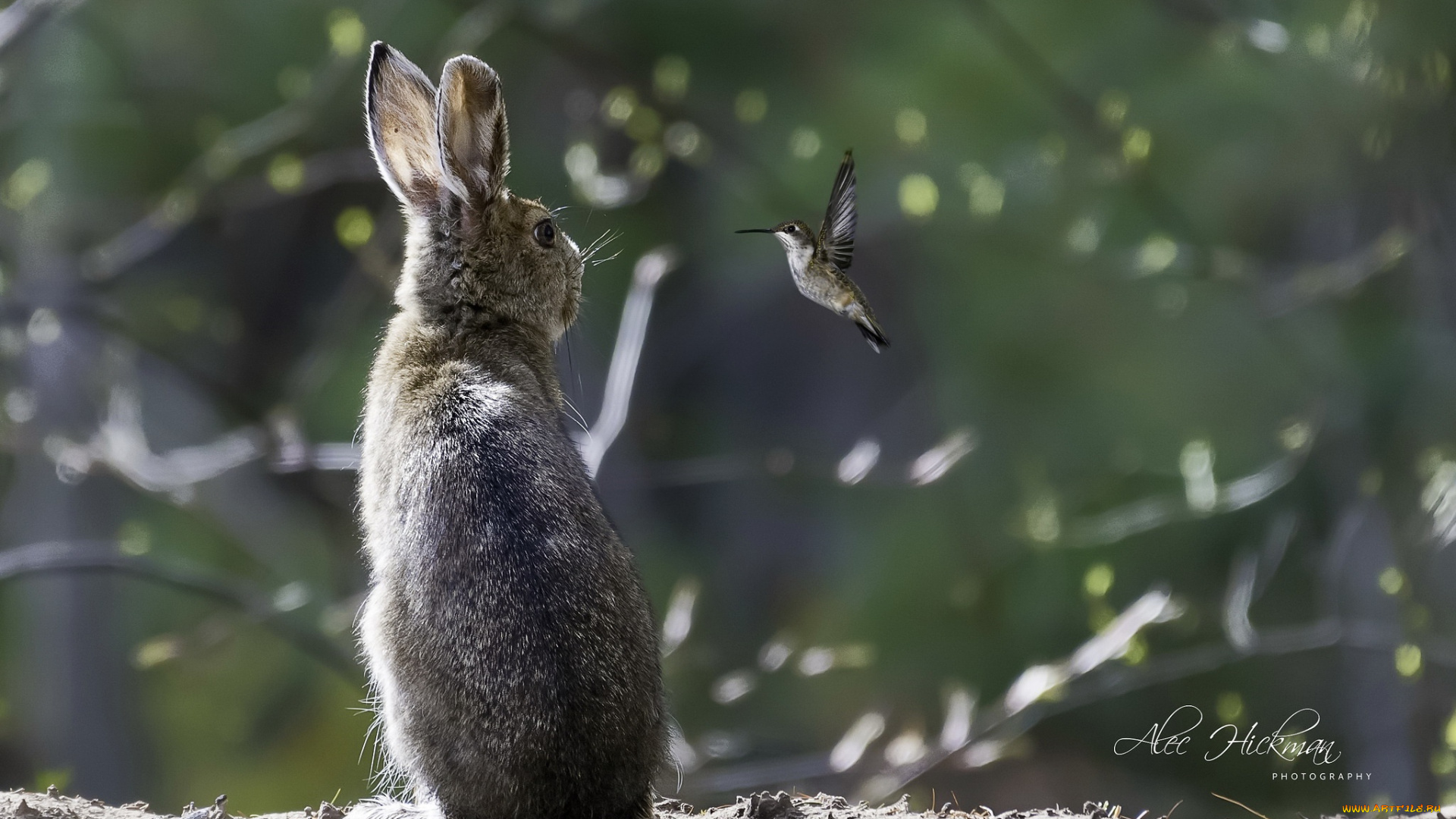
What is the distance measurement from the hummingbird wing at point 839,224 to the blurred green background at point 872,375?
217 centimetres

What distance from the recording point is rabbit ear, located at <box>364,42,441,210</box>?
1954 mm

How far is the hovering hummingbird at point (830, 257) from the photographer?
1.41 metres

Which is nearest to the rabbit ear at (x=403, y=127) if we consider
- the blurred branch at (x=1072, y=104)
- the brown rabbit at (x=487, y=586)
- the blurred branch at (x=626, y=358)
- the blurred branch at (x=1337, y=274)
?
the brown rabbit at (x=487, y=586)

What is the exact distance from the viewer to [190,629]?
4.09m

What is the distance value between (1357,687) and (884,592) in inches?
65.5

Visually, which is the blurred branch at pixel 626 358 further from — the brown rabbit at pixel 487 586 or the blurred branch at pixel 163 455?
the brown rabbit at pixel 487 586

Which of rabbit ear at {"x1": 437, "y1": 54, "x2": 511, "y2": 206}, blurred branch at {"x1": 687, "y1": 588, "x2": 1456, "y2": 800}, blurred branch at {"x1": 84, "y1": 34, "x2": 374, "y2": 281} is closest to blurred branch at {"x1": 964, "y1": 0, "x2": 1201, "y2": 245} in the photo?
blurred branch at {"x1": 687, "y1": 588, "x2": 1456, "y2": 800}

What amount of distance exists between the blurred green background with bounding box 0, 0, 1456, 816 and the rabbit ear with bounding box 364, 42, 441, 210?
1.63 meters

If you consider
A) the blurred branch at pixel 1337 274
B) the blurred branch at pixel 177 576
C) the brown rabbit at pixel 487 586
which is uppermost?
the blurred branch at pixel 1337 274

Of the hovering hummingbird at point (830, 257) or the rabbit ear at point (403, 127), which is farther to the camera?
the rabbit ear at point (403, 127)

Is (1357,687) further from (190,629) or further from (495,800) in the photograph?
(190,629)

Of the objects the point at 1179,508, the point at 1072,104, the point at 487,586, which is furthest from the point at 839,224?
the point at 1179,508

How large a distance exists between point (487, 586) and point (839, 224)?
2.23 feet

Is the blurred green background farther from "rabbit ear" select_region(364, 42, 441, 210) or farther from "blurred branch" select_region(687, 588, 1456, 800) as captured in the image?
"rabbit ear" select_region(364, 42, 441, 210)
